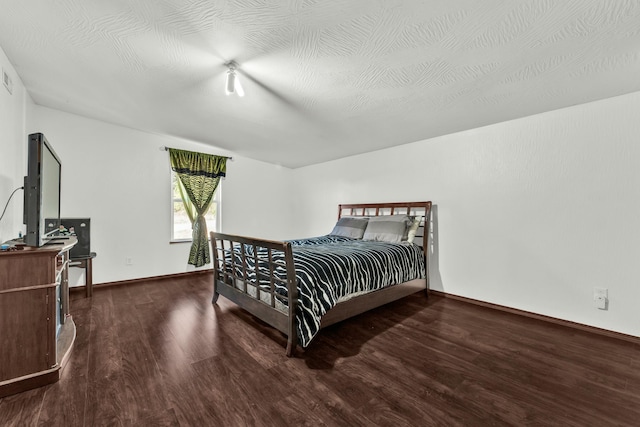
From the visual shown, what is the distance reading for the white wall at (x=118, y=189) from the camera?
3547 mm

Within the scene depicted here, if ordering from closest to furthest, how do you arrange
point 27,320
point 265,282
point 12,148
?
point 27,320
point 265,282
point 12,148

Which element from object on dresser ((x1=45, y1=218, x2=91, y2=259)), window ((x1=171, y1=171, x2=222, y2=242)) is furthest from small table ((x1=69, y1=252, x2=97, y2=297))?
window ((x1=171, y1=171, x2=222, y2=242))

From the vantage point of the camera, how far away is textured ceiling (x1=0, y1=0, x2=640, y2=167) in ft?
5.16

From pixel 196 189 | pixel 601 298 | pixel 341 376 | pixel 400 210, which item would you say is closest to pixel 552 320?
pixel 601 298

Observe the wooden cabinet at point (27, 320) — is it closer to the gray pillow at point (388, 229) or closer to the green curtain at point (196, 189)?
the green curtain at point (196, 189)

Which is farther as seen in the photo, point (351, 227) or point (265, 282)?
point (351, 227)

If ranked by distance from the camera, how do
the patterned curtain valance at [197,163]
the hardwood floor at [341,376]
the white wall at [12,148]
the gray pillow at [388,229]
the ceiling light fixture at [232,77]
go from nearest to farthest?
the hardwood floor at [341,376] < the ceiling light fixture at [232,77] < the white wall at [12,148] < the gray pillow at [388,229] < the patterned curtain valance at [197,163]

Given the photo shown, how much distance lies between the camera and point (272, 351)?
6.87ft

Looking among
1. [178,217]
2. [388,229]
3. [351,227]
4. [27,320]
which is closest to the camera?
[27,320]

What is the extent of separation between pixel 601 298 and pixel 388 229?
6.80 ft

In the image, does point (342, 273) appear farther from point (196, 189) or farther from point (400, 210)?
point (196, 189)

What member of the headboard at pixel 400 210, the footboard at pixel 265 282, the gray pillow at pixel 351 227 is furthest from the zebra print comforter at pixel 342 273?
the gray pillow at pixel 351 227

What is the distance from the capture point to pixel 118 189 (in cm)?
391

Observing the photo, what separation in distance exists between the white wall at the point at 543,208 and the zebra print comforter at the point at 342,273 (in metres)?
0.71
